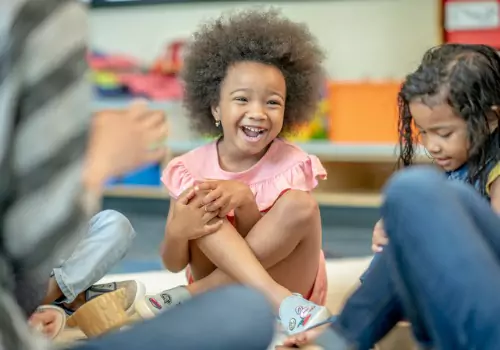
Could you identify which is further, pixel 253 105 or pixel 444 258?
pixel 253 105

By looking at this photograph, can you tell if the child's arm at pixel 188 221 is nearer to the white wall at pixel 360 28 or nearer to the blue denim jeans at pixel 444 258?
the blue denim jeans at pixel 444 258

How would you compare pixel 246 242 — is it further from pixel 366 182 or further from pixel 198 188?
pixel 366 182

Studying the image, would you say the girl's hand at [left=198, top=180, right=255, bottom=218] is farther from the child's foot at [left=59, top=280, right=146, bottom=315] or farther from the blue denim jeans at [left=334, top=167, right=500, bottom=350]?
the blue denim jeans at [left=334, top=167, right=500, bottom=350]

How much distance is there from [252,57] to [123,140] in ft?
2.24

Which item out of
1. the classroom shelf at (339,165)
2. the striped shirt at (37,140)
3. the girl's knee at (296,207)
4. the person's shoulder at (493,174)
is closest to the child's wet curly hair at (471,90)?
the person's shoulder at (493,174)

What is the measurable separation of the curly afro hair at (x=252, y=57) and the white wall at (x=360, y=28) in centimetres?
130

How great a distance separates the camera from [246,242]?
125cm

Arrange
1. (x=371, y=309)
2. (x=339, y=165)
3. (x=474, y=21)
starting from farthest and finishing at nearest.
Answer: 1. (x=339, y=165)
2. (x=474, y=21)
3. (x=371, y=309)

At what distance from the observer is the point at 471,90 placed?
1077mm

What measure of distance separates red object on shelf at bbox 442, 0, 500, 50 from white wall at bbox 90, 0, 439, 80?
7cm

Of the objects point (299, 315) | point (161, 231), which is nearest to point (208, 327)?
point (299, 315)

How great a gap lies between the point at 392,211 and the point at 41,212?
344mm

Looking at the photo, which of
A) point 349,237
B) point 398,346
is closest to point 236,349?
point 398,346

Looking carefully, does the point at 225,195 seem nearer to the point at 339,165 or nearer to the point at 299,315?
the point at 299,315
